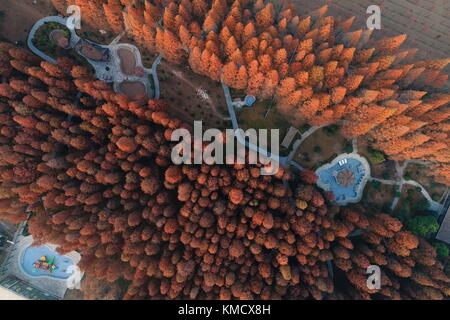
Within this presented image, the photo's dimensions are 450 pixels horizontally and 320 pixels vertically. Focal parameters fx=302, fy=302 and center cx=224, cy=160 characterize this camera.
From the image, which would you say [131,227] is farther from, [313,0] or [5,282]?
[313,0]

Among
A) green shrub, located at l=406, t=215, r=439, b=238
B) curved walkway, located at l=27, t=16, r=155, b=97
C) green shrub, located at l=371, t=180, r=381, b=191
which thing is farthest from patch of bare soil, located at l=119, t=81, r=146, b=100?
green shrub, located at l=406, t=215, r=439, b=238

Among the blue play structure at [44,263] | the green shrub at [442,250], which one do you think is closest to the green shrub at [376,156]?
the green shrub at [442,250]

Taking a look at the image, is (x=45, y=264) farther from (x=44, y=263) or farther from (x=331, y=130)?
(x=331, y=130)

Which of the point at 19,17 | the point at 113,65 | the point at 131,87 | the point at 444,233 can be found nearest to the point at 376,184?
the point at 444,233

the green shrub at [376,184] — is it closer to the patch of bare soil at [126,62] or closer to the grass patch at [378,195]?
the grass patch at [378,195]
